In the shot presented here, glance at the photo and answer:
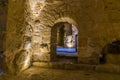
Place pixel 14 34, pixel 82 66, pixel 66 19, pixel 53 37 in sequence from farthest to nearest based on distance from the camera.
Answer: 1. pixel 53 37
2. pixel 66 19
3. pixel 82 66
4. pixel 14 34

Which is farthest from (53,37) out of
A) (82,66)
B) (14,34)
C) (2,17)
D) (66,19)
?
(2,17)

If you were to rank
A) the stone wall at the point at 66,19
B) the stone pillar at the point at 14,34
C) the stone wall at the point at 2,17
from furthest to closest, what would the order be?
the stone wall at the point at 2,17
the stone wall at the point at 66,19
the stone pillar at the point at 14,34

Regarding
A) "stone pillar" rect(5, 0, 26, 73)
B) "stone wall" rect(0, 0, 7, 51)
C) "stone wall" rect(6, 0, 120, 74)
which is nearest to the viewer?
"stone pillar" rect(5, 0, 26, 73)

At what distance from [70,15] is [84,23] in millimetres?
521

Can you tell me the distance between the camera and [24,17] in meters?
4.61

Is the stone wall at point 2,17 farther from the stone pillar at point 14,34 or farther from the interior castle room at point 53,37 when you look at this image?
the stone pillar at point 14,34

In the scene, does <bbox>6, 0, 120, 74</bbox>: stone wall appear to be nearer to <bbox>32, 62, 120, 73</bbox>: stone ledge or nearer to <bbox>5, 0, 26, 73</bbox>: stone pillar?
<bbox>5, 0, 26, 73</bbox>: stone pillar

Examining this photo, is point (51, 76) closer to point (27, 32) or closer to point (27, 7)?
point (27, 32)

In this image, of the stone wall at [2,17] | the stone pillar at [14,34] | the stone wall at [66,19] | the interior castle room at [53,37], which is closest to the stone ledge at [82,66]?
the interior castle room at [53,37]

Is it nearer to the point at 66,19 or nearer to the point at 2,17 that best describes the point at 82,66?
the point at 66,19

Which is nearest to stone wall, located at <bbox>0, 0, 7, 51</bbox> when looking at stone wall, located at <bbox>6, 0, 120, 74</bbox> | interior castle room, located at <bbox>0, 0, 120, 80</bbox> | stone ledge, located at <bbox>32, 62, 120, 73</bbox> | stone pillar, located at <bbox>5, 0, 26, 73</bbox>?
interior castle room, located at <bbox>0, 0, 120, 80</bbox>

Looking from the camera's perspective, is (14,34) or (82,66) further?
(82,66)

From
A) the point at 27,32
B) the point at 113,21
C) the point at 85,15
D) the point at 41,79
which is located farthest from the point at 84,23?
the point at 41,79

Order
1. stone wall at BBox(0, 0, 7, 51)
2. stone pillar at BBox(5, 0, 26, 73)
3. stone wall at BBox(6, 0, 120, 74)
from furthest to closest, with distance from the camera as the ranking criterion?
stone wall at BBox(0, 0, 7, 51), stone wall at BBox(6, 0, 120, 74), stone pillar at BBox(5, 0, 26, 73)
